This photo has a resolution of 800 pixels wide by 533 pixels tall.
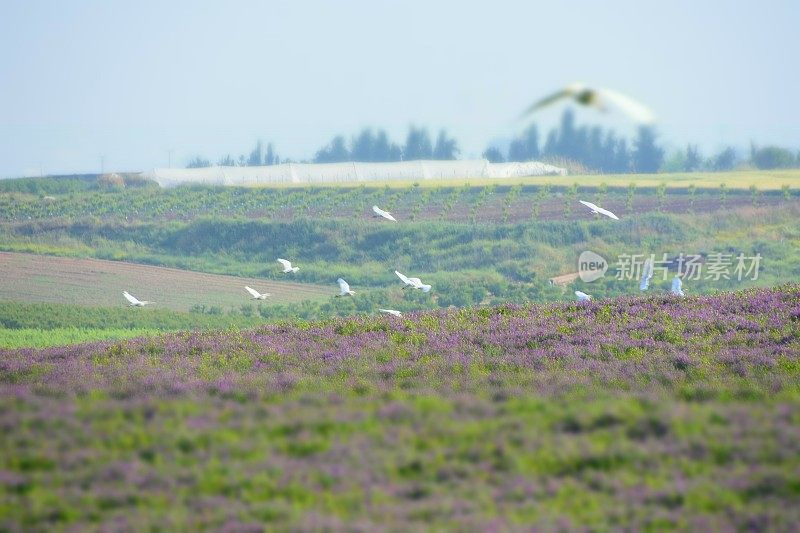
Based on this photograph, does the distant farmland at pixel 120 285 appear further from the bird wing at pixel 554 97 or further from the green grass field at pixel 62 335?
the bird wing at pixel 554 97

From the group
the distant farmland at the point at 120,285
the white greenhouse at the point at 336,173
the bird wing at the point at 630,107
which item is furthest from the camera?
the white greenhouse at the point at 336,173

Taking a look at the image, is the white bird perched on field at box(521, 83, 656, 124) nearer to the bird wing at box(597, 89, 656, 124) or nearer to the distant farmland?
the bird wing at box(597, 89, 656, 124)

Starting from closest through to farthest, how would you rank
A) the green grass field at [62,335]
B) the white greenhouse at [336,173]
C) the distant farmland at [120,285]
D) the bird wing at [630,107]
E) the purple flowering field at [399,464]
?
1. the purple flowering field at [399,464]
2. the bird wing at [630,107]
3. the green grass field at [62,335]
4. the distant farmland at [120,285]
5. the white greenhouse at [336,173]

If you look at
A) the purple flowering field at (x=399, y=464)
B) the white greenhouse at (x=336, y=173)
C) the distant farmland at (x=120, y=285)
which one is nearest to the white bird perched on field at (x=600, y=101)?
the purple flowering field at (x=399, y=464)

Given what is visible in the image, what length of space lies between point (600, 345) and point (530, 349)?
3.29 ft

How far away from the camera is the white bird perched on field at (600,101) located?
1048 centimetres

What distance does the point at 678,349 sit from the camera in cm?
1591

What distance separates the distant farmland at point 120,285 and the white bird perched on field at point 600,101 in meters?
28.8

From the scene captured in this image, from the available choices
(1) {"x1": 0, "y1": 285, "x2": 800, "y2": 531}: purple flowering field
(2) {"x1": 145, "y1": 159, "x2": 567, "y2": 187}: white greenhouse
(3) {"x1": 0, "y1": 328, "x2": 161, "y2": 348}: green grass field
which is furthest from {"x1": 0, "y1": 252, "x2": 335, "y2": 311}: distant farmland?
(1) {"x1": 0, "y1": 285, "x2": 800, "y2": 531}: purple flowering field

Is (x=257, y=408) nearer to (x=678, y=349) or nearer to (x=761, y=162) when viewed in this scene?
(x=678, y=349)

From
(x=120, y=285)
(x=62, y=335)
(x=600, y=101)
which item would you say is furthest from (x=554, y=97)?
(x=120, y=285)

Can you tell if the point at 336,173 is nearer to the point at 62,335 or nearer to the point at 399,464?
the point at 62,335

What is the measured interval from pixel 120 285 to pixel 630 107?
1329 inches

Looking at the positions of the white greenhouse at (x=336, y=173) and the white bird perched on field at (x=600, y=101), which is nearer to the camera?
the white bird perched on field at (x=600, y=101)
